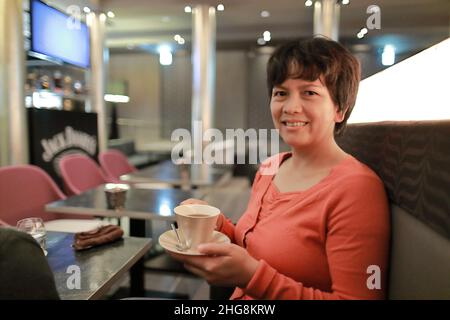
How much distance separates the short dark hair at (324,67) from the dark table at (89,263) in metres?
0.69

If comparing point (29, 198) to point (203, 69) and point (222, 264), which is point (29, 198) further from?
point (203, 69)

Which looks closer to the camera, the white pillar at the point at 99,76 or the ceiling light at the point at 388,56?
the ceiling light at the point at 388,56

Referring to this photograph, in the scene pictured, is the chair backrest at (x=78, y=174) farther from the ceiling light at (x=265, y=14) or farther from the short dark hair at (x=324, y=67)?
the short dark hair at (x=324, y=67)

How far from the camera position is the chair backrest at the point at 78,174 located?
7.50ft

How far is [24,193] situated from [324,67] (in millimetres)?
1908

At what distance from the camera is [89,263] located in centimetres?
91

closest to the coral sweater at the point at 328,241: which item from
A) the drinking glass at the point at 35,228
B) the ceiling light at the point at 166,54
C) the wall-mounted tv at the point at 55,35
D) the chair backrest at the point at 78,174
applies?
the drinking glass at the point at 35,228

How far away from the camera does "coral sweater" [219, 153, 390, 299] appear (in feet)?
1.95

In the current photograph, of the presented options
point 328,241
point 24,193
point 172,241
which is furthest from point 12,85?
point 328,241

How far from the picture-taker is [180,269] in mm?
2328

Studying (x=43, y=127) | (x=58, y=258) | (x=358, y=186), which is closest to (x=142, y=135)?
(x=43, y=127)

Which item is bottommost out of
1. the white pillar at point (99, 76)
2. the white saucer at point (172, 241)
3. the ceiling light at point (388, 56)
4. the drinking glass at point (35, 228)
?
the drinking glass at point (35, 228)

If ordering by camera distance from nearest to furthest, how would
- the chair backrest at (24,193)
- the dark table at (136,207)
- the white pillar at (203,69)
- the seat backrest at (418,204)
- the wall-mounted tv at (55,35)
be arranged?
the seat backrest at (418,204)
the dark table at (136,207)
the chair backrest at (24,193)
the wall-mounted tv at (55,35)
the white pillar at (203,69)

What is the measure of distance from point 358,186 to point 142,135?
7253mm
